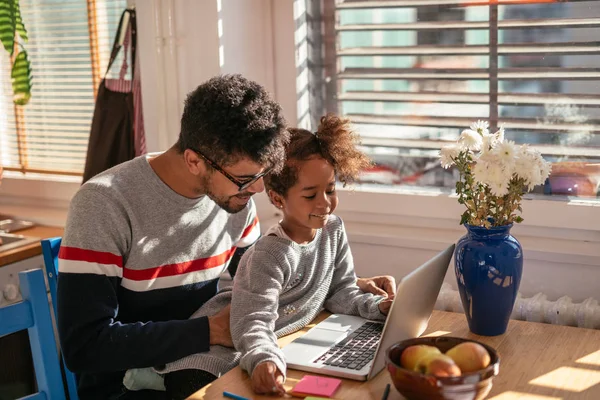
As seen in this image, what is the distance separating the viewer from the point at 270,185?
68.1 inches

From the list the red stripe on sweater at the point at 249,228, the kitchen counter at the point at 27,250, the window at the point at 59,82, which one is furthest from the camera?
the window at the point at 59,82

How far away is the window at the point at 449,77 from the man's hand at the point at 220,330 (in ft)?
2.79

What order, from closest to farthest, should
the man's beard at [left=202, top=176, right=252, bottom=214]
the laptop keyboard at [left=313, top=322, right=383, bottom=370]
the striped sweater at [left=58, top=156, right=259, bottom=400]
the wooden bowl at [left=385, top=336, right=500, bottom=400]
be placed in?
the wooden bowl at [left=385, top=336, right=500, bottom=400] < the laptop keyboard at [left=313, top=322, right=383, bottom=370] < the striped sweater at [left=58, top=156, right=259, bottom=400] < the man's beard at [left=202, top=176, right=252, bottom=214]

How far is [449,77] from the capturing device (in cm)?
218

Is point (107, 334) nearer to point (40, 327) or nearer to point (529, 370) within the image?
point (40, 327)

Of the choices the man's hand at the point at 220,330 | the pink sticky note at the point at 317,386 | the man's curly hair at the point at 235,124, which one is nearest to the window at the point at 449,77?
the man's curly hair at the point at 235,124

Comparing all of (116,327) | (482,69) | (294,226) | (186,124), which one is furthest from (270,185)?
(482,69)

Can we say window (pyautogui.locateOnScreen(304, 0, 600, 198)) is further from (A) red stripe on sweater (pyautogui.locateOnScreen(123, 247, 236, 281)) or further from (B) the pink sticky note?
(B) the pink sticky note

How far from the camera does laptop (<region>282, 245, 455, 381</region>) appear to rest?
1.42 m

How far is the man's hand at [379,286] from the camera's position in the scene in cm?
181

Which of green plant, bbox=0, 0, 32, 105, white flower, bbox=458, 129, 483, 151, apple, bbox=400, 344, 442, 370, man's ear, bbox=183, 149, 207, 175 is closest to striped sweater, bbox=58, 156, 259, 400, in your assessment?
man's ear, bbox=183, 149, 207, 175

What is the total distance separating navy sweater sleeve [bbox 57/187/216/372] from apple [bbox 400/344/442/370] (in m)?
0.46

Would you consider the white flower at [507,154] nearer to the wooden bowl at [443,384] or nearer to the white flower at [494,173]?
the white flower at [494,173]

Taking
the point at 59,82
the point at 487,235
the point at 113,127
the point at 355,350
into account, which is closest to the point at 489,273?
the point at 487,235
